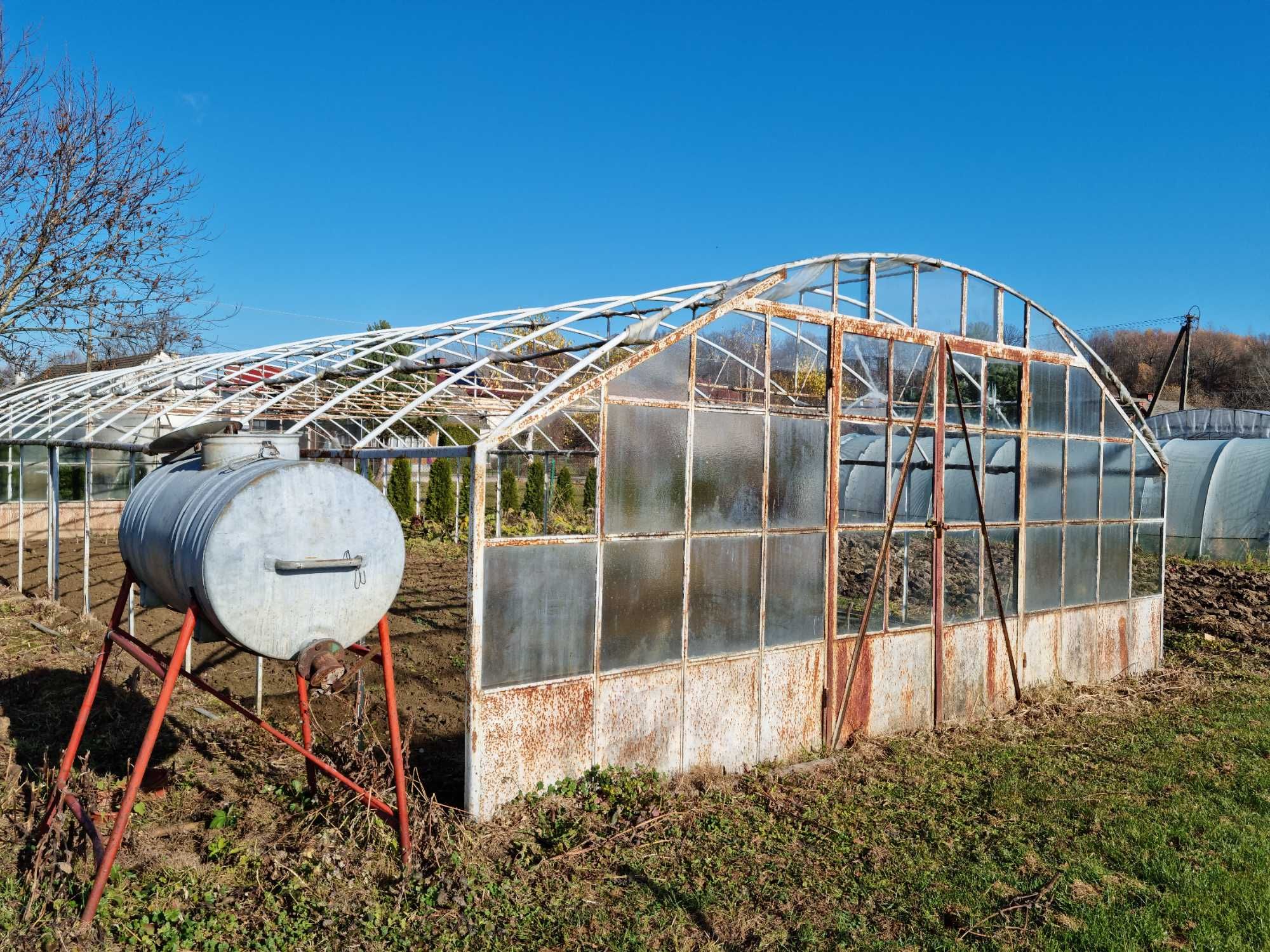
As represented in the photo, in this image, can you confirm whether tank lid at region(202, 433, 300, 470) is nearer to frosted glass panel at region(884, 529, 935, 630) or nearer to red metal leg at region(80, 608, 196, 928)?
red metal leg at region(80, 608, 196, 928)

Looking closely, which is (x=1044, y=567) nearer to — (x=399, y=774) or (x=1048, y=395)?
(x=1048, y=395)

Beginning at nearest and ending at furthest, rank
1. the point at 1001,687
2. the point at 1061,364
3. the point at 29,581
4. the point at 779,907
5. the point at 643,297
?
1. the point at 779,907
2. the point at 643,297
3. the point at 1001,687
4. the point at 1061,364
5. the point at 29,581

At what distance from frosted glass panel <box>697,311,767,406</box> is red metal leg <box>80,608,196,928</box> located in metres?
3.78

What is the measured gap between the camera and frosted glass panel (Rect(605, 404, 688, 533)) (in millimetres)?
6164

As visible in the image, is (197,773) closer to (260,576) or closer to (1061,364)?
(260,576)

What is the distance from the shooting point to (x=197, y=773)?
621 centimetres

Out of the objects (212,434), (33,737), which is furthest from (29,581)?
(212,434)

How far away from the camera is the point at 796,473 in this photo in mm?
7289

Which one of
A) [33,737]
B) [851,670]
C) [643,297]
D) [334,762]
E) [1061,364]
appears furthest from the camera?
[1061,364]

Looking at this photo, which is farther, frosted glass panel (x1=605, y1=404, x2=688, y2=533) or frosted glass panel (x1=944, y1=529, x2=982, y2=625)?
frosted glass panel (x1=944, y1=529, x2=982, y2=625)

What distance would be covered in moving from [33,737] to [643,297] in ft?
19.5

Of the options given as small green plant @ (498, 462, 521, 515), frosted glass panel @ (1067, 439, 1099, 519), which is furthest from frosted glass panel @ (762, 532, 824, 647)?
small green plant @ (498, 462, 521, 515)

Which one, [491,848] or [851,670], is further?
[851,670]

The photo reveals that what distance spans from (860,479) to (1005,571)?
78.8 inches
